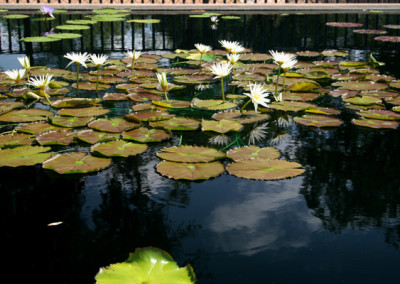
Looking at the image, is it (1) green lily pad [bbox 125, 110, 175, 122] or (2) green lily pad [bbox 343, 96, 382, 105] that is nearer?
(1) green lily pad [bbox 125, 110, 175, 122]

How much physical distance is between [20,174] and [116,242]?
0.72 meters

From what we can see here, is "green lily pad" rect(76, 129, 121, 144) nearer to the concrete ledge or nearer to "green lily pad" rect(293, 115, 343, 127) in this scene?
"green lily pad" rect(293, 115, 343, 127)

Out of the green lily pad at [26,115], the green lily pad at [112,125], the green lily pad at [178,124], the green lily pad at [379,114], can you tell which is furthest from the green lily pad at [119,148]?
the green lily pad at [379,114]

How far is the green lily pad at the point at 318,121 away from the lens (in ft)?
7.57

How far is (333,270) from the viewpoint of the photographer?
1.15 meters

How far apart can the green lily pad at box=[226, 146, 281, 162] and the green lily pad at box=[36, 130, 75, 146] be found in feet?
2.57

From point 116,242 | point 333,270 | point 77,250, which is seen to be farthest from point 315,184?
point 77,250

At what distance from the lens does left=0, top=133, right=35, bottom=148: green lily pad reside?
6.72 ft

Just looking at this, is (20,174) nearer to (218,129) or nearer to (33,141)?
(33,141)

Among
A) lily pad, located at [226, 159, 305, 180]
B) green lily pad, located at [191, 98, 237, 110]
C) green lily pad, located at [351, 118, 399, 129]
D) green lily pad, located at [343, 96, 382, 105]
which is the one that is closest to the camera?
lily pad, located at [226, 159, 305, 180]

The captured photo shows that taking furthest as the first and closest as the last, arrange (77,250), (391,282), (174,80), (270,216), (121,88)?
(174,80)
(121,88)
(270,216)
(77,250)
(391,282)

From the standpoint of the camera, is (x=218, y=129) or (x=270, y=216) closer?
(x=270, y=216)

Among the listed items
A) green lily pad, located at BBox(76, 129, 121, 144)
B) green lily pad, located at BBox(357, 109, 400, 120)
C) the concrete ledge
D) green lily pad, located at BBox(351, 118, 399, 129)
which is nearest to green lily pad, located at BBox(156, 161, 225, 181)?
green lily pad, located at BBox(76, 129, 121, 144)

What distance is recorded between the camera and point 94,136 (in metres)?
2.10
